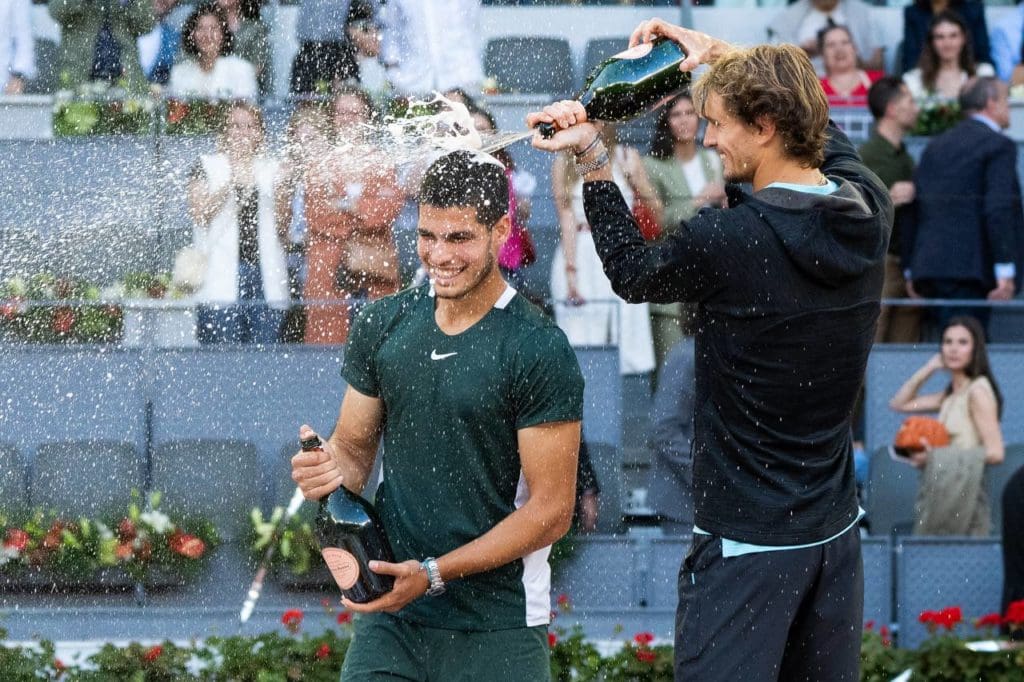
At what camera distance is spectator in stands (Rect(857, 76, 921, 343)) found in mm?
8930

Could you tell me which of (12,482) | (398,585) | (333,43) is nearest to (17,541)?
(12,482)

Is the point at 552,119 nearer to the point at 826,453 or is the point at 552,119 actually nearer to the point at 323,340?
the point at 826,453

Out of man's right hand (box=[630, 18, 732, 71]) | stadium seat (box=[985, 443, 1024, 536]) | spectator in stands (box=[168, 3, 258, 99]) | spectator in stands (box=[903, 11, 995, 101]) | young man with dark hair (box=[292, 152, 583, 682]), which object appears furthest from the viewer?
spectator in stands (box=[903, 11, 995, 101])

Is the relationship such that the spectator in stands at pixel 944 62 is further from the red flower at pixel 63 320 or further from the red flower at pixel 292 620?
the red flower at pixel 292 620

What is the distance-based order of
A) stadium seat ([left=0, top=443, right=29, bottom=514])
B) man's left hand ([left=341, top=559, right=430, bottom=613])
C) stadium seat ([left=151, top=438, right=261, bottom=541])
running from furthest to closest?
stadium seat ([left=151, top=438, right=261, bottom=541])
stadium seat ([left=0, top=443, right=29, bottom=514])
man's left hand ([left=341, top=559, right=430, bottom=613])

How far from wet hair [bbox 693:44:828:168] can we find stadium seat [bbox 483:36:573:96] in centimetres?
643

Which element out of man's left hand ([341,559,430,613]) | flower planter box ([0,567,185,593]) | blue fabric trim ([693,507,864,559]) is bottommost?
flower planter box ([0,567,185,593])

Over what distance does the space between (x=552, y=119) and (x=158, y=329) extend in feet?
15.3

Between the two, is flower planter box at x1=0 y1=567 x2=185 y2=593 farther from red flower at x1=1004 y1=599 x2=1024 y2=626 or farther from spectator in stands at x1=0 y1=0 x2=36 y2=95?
red flower at x1=1004 y1=599 x2=1024 y2=626

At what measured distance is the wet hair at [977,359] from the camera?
8.24m

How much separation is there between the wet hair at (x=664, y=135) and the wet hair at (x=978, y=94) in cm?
166

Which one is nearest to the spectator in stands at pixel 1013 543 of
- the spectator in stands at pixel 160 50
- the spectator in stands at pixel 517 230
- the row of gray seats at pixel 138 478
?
the spectator in stands at pixel 517 230

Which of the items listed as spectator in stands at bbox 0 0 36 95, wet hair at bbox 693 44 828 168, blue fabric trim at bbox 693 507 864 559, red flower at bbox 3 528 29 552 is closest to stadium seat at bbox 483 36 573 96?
spectator in stands at bbox 0 0 36 95

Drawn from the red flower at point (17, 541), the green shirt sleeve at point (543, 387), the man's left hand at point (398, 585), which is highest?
the green shirt sleeve at point (543, 387)
